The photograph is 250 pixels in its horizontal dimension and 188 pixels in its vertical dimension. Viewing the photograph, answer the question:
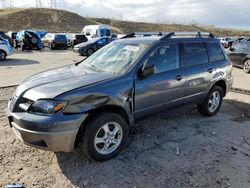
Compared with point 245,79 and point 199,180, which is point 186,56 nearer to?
point 199,180

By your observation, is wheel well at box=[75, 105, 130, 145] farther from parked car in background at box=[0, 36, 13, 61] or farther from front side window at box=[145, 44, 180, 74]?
parked car in background at box=[0, 36, 13, 61]

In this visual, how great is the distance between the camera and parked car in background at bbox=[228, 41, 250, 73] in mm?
13131

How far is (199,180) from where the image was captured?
3.74 m

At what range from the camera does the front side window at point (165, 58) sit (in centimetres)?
472

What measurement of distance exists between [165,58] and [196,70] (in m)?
0.87

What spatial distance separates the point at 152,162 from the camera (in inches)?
164

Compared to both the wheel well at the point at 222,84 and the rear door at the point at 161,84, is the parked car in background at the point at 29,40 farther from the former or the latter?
the rear door at the point at 161,84

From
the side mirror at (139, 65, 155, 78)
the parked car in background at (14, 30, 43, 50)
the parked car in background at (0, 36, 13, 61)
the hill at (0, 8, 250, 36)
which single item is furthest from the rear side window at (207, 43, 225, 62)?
the hill at (0, 8, 250, 36)

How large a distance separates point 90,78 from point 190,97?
219 centimetres

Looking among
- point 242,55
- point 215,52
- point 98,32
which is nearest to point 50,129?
point 215,52

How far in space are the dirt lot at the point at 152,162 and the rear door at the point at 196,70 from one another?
25.9 inches

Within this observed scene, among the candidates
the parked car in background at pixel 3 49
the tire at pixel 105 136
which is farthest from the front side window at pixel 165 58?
the parked car in background at pixel 3 49

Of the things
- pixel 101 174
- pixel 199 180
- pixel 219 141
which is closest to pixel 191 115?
pixel 219 141

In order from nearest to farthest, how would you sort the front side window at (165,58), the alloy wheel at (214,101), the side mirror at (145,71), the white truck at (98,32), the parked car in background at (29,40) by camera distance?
the side mirror at (145,71) < the front side window at (165,58) < the alloy wheel at (214,101) < the parked car in background at (29,40) < the white truck at (98,32)
